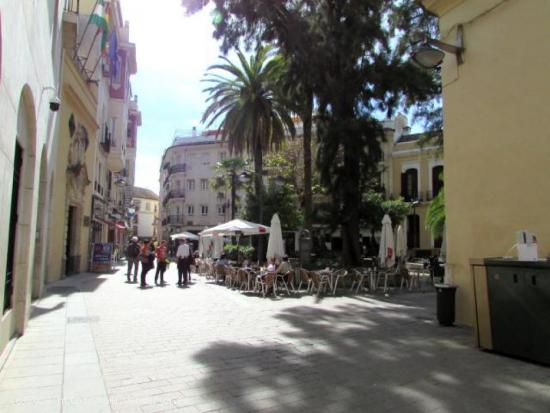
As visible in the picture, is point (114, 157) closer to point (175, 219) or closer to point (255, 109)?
point (255, 109)

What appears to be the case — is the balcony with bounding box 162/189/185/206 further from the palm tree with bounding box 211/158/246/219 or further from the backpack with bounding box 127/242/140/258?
the backpack with bounding box 127/242/140/258

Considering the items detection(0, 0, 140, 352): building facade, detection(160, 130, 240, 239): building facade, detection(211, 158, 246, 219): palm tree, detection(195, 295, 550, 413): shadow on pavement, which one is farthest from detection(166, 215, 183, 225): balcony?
detection(195, 295, 550, 413): shadow on pavement

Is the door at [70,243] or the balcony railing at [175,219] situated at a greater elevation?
the balcony railing at [175,219]

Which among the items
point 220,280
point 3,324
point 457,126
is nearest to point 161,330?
point 3,324

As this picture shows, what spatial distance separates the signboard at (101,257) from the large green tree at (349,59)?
37.5ft

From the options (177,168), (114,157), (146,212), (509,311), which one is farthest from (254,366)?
(146,212)

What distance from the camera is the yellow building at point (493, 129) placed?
298 inches

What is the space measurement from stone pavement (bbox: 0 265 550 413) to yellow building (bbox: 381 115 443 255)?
96.1 feet

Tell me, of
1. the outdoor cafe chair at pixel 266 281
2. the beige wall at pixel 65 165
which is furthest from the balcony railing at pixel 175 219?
the outdoor cafe chair at pixel 266 281

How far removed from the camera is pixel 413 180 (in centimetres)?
3988

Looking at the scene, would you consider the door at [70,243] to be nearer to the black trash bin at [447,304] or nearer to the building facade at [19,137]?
the building facade at [19,137]

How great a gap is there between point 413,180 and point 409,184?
1.59 ft

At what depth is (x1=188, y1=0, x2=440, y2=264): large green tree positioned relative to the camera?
57.5ft

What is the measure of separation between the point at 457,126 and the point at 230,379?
688 cm
